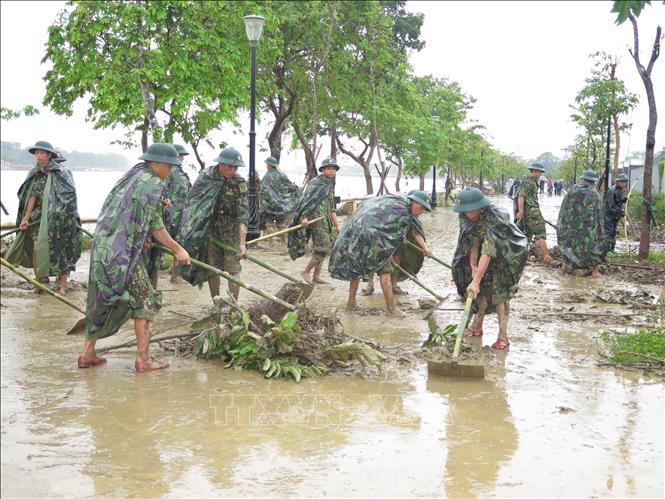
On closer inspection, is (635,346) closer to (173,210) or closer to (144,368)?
(144,368)

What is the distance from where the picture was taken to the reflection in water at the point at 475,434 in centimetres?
389

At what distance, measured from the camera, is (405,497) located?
369 centimetres

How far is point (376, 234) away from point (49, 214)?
3765mm

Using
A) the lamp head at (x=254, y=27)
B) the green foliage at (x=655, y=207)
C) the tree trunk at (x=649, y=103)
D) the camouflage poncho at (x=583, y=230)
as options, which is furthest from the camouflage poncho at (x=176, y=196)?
the green foliage at (x=655, y=207)

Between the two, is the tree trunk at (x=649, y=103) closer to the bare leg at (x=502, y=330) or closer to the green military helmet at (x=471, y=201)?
the bare leg at (x=502, y=330)

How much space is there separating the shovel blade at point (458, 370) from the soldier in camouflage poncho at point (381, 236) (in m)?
2.36

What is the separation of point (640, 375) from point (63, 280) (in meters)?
6.49

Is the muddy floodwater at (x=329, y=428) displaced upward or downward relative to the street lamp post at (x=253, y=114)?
downward

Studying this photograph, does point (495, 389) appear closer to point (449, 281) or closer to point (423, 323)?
point (423, 323)

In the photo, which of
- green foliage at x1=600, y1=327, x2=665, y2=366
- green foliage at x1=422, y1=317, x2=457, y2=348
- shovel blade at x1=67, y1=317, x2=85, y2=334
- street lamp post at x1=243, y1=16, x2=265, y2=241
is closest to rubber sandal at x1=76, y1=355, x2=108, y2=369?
shovel blade at x1=67, y1=317, x2=85, y2=334

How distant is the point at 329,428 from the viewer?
460cm

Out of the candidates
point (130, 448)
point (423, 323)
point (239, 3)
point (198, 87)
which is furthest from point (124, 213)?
point (239, 3)

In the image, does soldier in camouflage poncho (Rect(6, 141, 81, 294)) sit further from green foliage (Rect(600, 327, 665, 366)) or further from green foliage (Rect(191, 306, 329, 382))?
green foliage (Rect(600, 327, 665, 366))

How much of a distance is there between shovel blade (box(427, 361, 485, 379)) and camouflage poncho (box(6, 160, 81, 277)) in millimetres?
4935
